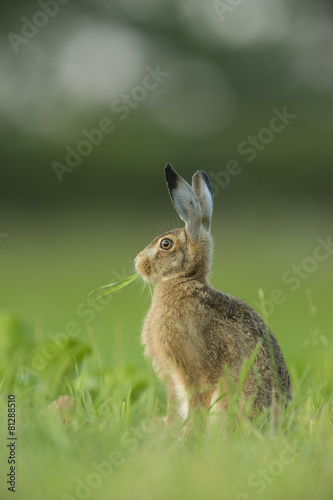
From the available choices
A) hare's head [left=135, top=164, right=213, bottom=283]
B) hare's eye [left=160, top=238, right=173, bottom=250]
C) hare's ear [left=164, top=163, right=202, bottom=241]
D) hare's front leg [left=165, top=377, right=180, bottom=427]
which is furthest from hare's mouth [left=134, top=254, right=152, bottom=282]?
hare's front leg [left=165, top=377, right=180, bottom=427]

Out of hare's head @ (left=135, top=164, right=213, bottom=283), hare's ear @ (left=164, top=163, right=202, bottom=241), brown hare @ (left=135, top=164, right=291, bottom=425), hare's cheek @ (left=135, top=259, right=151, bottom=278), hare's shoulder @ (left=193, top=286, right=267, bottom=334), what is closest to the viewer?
brown hare @ (left=135, top=164, right=291, bottom=425)

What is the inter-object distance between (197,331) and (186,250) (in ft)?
2.26

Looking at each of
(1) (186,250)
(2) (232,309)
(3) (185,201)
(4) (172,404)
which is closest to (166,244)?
(1) (186,250)

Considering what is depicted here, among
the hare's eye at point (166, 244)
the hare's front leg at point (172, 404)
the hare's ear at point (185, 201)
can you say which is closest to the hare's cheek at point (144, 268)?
the hare's eye at point (166, 244)

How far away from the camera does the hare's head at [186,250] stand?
15.9 feet

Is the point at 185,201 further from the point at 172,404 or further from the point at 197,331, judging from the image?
the point at 172,404

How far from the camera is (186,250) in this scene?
490 cm

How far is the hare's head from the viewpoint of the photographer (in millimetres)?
4855

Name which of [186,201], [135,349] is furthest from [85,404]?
[135,349]

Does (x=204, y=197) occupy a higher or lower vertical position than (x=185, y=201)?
higher

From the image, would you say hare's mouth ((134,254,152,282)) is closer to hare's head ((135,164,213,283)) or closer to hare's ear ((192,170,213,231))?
hare's head ((135,164,213,283))

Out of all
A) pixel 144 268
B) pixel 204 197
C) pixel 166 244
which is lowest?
pixel 144 268

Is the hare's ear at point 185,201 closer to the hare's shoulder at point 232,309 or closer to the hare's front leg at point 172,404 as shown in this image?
the hare's shoulder at point 232,309

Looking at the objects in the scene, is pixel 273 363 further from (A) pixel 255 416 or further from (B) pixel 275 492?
(B) pixel 275 492
